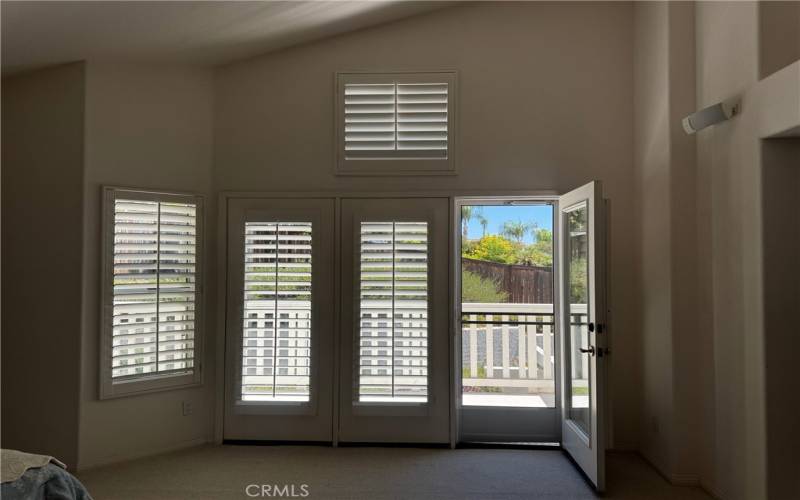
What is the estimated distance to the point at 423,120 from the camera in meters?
3.90

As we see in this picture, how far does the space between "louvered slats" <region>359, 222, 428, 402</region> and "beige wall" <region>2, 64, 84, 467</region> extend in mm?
1950

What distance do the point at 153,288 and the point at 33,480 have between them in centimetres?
181

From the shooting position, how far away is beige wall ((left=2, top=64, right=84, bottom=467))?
3377 millimetres

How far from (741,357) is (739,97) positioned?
1.44 meters

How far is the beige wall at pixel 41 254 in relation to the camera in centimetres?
338

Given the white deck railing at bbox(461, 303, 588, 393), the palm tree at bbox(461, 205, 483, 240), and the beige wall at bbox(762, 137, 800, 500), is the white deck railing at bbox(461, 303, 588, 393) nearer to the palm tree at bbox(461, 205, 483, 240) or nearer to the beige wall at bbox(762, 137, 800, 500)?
the palm tree at bbox(461, 205, 483, 240)

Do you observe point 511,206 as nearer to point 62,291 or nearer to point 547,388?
point 547,388

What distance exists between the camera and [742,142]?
9.12 feet

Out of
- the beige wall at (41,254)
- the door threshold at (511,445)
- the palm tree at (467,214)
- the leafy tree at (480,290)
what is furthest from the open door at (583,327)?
the beige wall at (41,254)

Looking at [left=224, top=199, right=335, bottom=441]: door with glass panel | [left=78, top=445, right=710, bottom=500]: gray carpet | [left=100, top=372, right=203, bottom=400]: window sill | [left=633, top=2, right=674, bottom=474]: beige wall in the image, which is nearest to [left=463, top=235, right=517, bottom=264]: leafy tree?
[left=633, top=2, right=674, bottom=474]: beige wall

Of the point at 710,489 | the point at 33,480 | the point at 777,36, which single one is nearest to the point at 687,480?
the point at 710,489

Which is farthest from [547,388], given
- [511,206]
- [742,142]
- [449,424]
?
[742,142]

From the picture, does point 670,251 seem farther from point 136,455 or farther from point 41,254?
point 41,254

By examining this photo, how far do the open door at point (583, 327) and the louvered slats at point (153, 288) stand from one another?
9.01 ft
